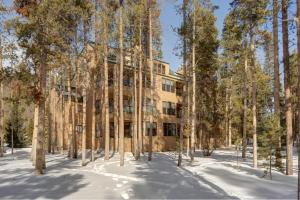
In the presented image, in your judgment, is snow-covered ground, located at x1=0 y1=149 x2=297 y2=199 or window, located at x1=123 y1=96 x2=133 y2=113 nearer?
snow-covered ground, located at x1=0 y1=149 x2=297 y2=199

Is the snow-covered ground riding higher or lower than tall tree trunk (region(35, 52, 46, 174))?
lower

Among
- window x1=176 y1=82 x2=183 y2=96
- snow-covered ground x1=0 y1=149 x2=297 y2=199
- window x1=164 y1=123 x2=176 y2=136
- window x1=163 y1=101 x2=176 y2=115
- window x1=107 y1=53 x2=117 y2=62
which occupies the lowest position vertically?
snow-covered ground x1=0 y1=149 x2=297 y2=199

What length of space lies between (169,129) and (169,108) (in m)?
2.69

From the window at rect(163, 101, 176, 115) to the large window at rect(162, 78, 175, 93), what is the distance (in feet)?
5.57

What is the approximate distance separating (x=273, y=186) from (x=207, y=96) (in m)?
27.9

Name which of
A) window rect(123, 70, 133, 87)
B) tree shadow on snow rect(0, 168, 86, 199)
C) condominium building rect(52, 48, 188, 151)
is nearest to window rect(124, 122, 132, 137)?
condominium building rect(52, 48, 188, 151)

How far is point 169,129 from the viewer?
46656mm

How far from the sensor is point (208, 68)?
3709 centimetres

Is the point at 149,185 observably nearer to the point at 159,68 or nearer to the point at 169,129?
the point at 169,129

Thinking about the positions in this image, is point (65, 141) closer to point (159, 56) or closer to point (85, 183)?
point (159, 56)

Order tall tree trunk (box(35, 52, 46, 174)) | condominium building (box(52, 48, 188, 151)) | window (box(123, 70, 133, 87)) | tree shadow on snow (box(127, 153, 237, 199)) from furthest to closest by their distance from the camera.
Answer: condominium building (box(52, 48, 188, 151)) < window (box(123, 70, 133, 87)) < tall tree trunk (box(35, 52, 46, 174)) < tree shadow on snow (box(127, 153, 237, 199))

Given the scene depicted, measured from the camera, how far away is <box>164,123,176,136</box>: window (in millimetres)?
46056

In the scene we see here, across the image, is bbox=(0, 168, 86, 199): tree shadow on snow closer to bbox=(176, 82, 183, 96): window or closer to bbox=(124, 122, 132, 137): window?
bbox=(124, 122, 132, 137): window

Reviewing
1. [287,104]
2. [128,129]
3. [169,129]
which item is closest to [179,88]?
[169,129]
